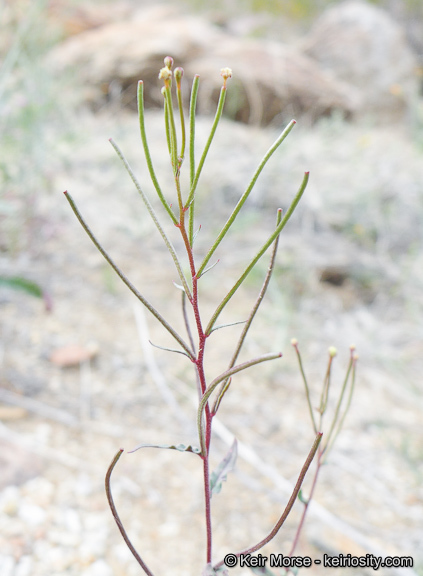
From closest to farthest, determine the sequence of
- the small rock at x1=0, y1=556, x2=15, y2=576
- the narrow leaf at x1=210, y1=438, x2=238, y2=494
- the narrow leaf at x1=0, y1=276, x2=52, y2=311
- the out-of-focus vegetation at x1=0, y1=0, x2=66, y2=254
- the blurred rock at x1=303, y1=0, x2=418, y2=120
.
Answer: the narrow leaf at x1=210, y1=438, x2=238, y2=494, the small rock at x1=0, y1=556, x2=15, y2=576, the narrow leaf at x1=0, y1=276, x2=52, y2=311, the out-of-focus vegetation at x1=0, y1=0, x2=66, y2=254, the blurred rock at x1=303, y1=0, x2=418, y2=120

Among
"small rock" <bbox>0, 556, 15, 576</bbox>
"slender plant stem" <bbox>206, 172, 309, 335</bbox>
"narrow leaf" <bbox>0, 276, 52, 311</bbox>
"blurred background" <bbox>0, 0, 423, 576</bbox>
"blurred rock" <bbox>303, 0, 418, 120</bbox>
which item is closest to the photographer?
"slender plant stem" <bbox>206, 172, 309, 335</bbox>

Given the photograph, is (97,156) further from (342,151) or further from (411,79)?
(411,79)

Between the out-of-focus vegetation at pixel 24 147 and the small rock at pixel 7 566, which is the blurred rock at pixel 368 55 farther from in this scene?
the small rock at pixel 7 566

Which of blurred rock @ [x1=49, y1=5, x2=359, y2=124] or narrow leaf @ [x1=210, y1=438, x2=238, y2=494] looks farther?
blurred rock @ [x1=49, y1=5, x2=359, y2=124]

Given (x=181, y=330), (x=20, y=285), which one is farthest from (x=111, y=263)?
(x=181, y=330)

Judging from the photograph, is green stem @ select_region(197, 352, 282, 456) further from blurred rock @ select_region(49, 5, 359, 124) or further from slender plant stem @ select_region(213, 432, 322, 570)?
blurred rock @ select_region(49, 5, 359, 124)

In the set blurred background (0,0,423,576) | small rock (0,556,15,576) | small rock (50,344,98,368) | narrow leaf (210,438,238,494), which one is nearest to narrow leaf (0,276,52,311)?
blurred background (0,0,423,576)

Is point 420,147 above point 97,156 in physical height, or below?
above

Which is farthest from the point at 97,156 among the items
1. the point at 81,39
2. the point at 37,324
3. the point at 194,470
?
the point at 81,39
